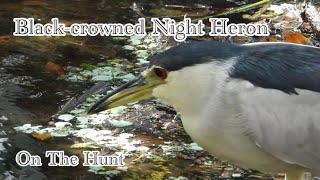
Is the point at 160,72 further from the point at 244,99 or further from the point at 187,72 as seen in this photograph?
the point at 244,99

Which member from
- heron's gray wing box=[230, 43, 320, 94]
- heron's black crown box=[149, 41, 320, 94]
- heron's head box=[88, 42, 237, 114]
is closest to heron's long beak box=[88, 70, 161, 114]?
heron's head box=[88, 42, 237, 114]

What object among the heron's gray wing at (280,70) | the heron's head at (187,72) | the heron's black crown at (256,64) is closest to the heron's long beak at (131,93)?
the heron's head at (187,72)

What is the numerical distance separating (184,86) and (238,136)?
43 cm

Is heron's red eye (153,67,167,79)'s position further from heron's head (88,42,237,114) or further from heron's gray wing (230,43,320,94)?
heron's gray wing (230,43,320,94)

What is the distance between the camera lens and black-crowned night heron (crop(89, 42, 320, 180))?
15.1 ft

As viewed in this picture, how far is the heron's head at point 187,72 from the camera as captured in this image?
4.61m

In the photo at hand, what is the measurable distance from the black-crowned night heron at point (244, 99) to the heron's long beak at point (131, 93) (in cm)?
2

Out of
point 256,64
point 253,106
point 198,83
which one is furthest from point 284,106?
point 198,83

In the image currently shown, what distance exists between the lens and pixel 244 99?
15.1 ft

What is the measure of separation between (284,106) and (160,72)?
0.76m

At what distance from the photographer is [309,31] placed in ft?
27.1

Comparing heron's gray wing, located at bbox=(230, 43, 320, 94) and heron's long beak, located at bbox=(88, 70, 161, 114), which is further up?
heron's gray wing, located at bbox=(230, 43, 320, 94)

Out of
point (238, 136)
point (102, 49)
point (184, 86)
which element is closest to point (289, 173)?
point (238, 136)

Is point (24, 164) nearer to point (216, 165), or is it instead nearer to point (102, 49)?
point (216, 165)
